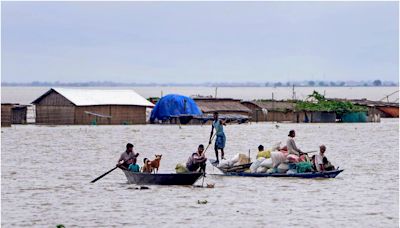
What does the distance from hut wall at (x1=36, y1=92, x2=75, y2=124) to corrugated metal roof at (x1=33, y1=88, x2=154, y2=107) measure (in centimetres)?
31

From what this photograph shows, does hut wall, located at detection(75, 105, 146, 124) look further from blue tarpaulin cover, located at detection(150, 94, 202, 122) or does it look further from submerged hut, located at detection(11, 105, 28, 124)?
submerged hut, located at detection(11, 105, 28, 124)

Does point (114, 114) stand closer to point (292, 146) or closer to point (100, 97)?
point (100, 97)

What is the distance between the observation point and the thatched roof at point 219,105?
163 ft

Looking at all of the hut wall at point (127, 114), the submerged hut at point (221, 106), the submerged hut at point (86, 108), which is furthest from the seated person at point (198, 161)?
the submerged hut at point (221, 106)

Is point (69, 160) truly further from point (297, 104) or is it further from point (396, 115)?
point (396, 115)

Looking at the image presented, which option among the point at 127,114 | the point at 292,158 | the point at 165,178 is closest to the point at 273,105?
the point at 127,114

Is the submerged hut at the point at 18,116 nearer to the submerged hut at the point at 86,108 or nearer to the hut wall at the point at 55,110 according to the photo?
the submerged hut at the point at 86,108

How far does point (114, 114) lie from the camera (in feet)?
151

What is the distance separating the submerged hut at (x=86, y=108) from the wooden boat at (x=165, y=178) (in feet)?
84.0

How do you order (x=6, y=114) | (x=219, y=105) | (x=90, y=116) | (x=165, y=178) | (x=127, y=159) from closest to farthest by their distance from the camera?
(x=165, y=178)
(x=127, y=159)
(x=6, y=114)
(x=90, y=116)
(x=219, y=105)

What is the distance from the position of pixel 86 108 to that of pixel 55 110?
1.73 metres

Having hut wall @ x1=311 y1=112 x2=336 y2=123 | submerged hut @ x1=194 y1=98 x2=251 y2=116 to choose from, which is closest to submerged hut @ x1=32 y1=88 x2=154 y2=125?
submerged hut @ x1=194 y1=98 x2=251 y2=116

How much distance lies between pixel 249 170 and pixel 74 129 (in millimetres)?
23325

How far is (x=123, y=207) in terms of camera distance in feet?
54.2
